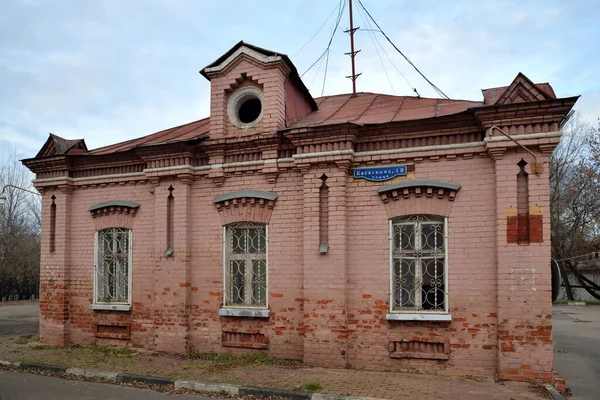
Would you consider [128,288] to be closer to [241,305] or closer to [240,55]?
[241,305]

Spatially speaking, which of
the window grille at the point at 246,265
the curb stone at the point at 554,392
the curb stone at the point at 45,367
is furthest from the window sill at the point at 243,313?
the curb stone at the point at 554,392

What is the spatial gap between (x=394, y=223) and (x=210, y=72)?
456 centimetres

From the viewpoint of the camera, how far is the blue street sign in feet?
26.0

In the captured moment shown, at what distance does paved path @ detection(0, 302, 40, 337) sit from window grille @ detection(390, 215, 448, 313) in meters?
9.92

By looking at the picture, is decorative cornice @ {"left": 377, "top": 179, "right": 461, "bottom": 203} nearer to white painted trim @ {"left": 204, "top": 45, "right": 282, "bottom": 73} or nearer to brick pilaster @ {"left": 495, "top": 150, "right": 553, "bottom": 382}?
brick pilaster @ {"left": 495, "top": 150, "right": 553, "bottom": 382}

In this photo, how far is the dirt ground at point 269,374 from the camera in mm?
6488

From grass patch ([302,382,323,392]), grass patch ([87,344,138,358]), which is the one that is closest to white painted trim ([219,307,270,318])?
grass patch ([302,382,323,392])

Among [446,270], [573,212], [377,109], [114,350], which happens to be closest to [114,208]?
[114,350]

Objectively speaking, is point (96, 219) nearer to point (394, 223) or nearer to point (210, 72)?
point (210, 72)

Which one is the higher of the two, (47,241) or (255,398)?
(47,241)

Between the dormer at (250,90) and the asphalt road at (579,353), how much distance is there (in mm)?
6484

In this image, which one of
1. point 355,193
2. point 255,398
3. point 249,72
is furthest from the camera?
point 249,72

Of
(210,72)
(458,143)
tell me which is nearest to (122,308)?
(210,72)

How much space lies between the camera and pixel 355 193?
8.16 m
